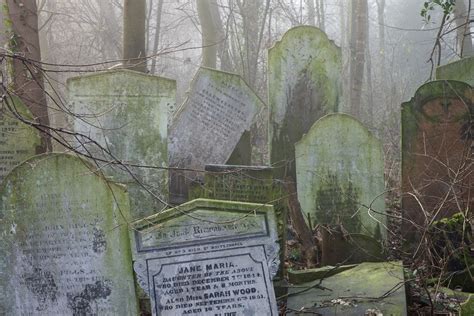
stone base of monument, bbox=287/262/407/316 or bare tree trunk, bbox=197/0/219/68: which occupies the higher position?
bare tree trunk, bbox=197/0/219/68

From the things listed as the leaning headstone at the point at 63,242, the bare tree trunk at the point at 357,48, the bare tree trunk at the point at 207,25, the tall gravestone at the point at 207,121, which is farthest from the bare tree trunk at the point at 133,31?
the leaning headstone at the point at 63,242

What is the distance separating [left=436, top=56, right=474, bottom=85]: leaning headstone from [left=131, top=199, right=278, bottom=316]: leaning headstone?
14.2ft

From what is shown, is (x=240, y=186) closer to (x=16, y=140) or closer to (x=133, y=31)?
(x=16, y=140)

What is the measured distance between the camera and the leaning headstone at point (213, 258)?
14.2 feet

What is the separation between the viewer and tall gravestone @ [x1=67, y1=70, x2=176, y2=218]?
6992 millimetres

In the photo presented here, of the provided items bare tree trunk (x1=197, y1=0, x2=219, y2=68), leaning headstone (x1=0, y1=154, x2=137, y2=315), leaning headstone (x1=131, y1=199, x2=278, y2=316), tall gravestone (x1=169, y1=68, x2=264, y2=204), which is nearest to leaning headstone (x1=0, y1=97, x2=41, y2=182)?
tall gravestone (x1=169, y1=68, x2=264, y2=204)

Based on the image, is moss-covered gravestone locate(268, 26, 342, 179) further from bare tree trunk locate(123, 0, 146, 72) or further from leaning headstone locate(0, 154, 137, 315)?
leaning headstone locate(0, 154, 137, 315)

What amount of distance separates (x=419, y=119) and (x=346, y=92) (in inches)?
504

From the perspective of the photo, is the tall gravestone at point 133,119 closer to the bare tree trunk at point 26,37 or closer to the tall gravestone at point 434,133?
the bare tree trunk at point 26,37

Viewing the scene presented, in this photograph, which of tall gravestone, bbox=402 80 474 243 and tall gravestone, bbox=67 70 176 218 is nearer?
tall gravestone, bbox=402 80 474 243

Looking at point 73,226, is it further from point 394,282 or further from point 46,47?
point 46,47

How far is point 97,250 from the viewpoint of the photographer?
14.8 feet

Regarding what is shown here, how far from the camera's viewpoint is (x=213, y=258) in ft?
14.2

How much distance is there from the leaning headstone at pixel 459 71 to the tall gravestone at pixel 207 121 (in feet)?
7.62
